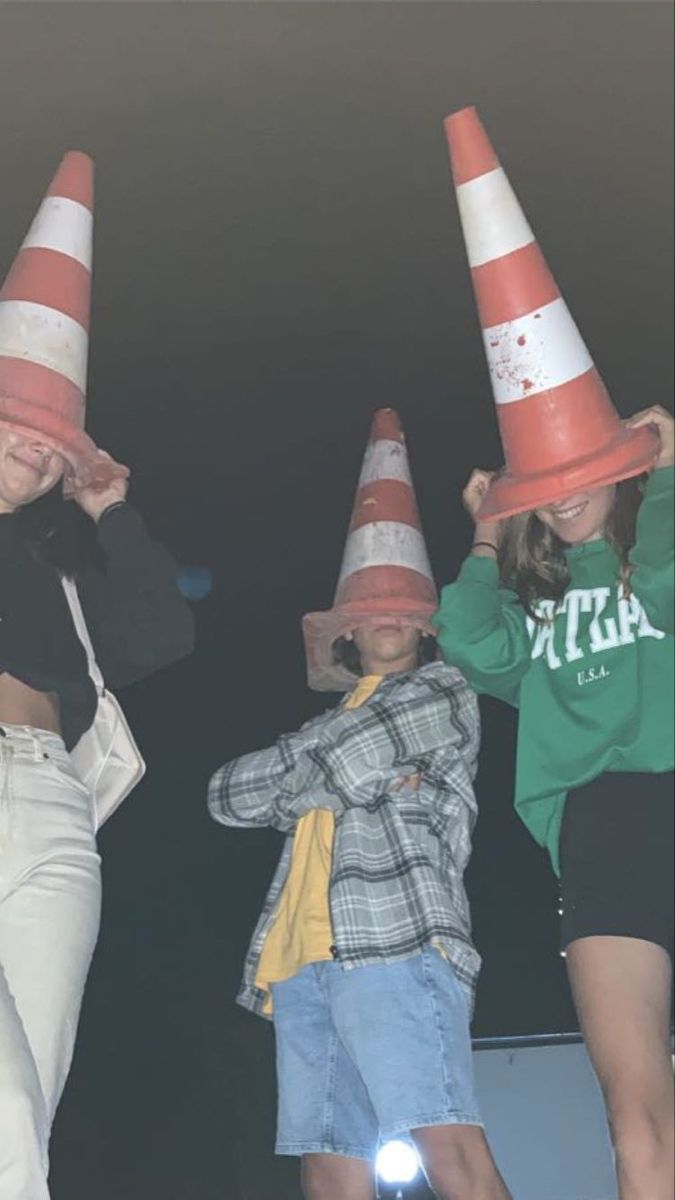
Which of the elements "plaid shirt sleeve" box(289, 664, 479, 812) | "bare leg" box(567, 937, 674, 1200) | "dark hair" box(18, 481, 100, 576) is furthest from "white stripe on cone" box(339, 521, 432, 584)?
"bare leg" box(567, 937, 674, 1200)

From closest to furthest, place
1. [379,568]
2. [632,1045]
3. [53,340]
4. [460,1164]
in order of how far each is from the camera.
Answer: [632,1045] → [460,1164] → [53,340] → [379,568]

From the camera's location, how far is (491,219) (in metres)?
1.68

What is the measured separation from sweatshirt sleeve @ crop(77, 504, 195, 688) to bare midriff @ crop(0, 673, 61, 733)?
0.13 meters

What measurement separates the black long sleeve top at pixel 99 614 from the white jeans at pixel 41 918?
12cm

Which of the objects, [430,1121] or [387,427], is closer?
[430,1121]

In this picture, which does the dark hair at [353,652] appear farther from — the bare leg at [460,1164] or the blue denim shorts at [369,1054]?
the bare leg at [460,1164]

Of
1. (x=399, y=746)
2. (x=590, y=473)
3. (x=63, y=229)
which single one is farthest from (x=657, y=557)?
(x=63, y=229)

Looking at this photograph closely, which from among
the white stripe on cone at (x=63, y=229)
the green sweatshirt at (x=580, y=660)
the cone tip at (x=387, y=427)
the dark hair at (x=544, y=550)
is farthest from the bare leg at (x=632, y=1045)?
the white stripe on cone at (x=63, y=229)

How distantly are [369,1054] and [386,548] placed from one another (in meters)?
0.73

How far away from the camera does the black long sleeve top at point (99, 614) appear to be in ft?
5.22

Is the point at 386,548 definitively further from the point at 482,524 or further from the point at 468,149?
the point at 468,149

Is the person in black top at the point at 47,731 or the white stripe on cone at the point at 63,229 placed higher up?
the white stripe on cone at the point at 63,229

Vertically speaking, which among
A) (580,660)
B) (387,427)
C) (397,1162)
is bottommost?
Answer: (397,1162)

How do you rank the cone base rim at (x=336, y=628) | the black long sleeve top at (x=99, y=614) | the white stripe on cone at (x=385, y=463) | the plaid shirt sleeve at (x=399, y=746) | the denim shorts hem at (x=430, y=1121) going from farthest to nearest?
the white stripe on cone at (x=385, y=463) < the cone base rim at (x=336, y=628) < the plaid shirt sleeve at (x=399, y=746) < the black long sleeve top at (x=99, y=614) < the denim shorts hem at (x=430, y=1121)
